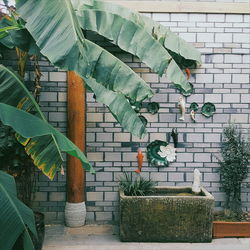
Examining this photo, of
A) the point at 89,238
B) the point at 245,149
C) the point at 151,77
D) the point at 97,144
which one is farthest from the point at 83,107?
the point at 245,149

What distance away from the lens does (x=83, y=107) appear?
185 inches

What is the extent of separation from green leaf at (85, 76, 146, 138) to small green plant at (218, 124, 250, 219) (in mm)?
1405

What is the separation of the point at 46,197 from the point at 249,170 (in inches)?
112

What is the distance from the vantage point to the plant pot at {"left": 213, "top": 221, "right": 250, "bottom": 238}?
4363mm

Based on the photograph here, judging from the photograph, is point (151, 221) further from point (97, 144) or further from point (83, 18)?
point (83, 18)

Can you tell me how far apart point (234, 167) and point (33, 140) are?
2689 millimetres

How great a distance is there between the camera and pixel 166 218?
4188 mm

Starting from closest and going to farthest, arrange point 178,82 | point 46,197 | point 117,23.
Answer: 1. point 117,23
2. point 178,82
3. point 46,197

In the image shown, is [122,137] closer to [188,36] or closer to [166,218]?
[166,218]

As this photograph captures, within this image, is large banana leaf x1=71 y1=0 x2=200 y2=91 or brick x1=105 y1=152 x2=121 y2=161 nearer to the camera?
large banana leaf x1=71 y1=0 x2=200 y2=91

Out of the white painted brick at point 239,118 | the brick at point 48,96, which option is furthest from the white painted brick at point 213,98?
the brick at point 48,96

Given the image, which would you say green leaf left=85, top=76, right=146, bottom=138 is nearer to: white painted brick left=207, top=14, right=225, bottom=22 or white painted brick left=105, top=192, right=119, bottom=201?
white painted brick left=105, top=192, right=119, bottom=201

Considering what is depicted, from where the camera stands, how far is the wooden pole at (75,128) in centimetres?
465

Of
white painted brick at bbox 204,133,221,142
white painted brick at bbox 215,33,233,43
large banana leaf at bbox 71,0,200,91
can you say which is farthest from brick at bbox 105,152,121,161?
white painted brick at bbox 215,33,233,43
